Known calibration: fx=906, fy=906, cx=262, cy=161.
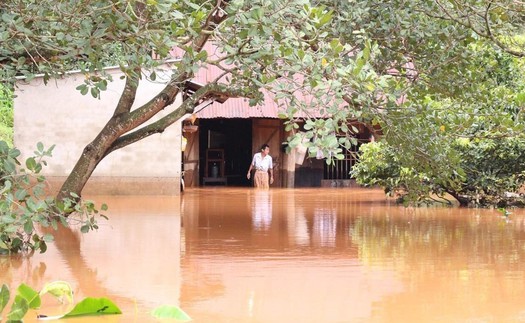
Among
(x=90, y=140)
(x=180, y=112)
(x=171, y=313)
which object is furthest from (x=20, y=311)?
(x=90, y=140)

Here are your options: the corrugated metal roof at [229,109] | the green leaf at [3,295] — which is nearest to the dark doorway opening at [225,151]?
the corrugated metal roof at [229,109]

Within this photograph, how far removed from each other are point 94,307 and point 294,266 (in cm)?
323

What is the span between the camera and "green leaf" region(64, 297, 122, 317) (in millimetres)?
6629

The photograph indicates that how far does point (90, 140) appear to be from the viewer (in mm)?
21172

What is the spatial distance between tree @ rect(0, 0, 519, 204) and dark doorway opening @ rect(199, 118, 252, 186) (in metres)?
14.8

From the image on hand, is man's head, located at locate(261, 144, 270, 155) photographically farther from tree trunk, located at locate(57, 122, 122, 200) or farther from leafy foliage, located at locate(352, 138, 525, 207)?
tree trunk, located at locate(57, 122, 122, 200)

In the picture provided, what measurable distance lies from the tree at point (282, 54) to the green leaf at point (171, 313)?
1.58m

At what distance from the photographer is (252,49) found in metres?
8.50

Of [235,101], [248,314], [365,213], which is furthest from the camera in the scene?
[235,101]

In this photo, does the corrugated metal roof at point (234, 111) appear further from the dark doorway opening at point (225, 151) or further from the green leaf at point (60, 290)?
the green leaf at point (60, 290)

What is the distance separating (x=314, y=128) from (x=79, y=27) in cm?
223

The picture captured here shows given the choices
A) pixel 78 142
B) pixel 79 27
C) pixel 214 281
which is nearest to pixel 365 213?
pixel 78 142

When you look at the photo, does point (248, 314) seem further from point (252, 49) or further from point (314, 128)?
point (252, 49)

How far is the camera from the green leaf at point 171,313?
6.60 m
